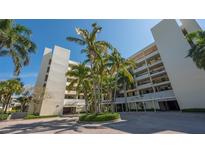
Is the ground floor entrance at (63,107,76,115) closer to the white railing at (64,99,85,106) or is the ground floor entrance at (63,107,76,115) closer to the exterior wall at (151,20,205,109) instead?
the white railing at (64,99,85,106)

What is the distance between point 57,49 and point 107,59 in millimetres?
26197

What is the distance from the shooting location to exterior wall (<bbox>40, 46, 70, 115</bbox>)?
32.9 m

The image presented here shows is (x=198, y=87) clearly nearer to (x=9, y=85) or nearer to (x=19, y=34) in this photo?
(x=19, y=34)

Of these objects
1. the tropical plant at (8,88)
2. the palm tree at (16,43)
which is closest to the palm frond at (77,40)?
the palm tree at (16,43)

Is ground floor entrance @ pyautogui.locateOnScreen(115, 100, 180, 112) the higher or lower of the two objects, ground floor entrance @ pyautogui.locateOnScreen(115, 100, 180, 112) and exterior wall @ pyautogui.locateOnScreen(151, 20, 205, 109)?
the lower

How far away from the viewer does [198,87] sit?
857 inches

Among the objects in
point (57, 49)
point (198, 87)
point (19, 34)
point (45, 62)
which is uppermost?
point (57, 49)

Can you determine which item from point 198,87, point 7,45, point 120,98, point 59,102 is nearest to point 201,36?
point 198,87

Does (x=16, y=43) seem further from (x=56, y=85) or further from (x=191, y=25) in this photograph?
(x=191, y=25)

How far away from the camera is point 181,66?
24.0 meters

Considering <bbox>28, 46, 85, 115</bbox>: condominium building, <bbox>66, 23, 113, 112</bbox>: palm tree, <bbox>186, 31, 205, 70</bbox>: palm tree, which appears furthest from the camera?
<bbox>28, 46, 85, 115</bbox>: condominium building

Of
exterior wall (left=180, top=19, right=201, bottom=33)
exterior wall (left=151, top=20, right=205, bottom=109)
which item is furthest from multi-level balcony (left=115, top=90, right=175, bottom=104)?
exterior wall (left=180, top=19, right=201, bottom=33)

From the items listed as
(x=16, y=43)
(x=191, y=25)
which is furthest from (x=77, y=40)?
(x=191, y=25)

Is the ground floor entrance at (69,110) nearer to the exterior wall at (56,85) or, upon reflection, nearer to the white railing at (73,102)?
the white railing at (73,102)
